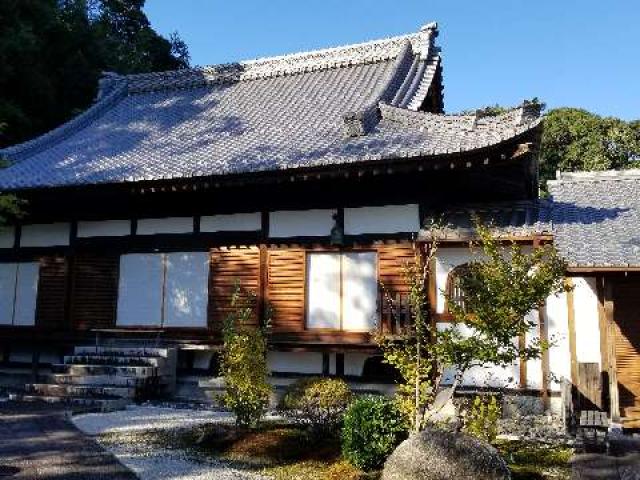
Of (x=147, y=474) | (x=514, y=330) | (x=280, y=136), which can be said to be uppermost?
(x=280, y=136)

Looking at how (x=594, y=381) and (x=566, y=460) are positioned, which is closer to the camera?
(x=566, y=460)

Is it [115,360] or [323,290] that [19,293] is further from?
[323,290]

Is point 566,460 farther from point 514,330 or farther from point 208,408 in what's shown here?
point 208,408

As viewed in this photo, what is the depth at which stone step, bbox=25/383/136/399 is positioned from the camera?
12555mm

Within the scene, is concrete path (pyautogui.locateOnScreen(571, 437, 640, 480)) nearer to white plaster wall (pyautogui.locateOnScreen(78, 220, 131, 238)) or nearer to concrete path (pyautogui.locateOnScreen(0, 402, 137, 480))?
concrete path (pyautogui.locateOnScreen(0, 402, 137, 480))

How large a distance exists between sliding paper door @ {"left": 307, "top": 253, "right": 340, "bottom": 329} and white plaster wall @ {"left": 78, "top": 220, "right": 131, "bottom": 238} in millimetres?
5318

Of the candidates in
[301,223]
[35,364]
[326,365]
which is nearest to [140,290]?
[35,364]

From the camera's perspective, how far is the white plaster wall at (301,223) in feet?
44.7

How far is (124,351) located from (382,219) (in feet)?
22.8

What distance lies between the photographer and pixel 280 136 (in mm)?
15836

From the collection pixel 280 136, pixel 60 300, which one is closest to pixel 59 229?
pixel 60 300

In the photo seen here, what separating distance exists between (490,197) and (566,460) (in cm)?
667

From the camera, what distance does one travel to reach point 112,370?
13.3 metres

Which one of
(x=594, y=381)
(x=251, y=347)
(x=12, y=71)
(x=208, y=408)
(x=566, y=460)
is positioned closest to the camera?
(x=566, y=460)
